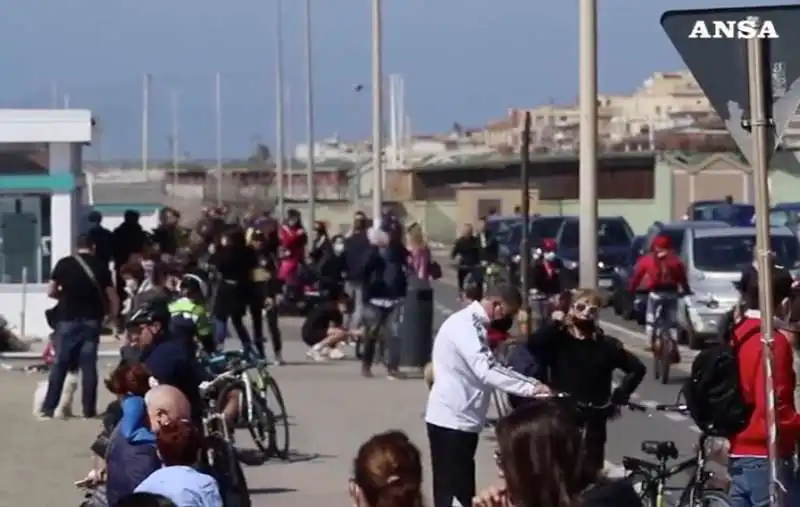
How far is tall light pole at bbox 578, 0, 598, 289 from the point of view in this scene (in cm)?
1612

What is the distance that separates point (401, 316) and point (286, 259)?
1027 cm

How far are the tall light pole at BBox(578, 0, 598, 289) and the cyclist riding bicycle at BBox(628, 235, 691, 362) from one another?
532 cm

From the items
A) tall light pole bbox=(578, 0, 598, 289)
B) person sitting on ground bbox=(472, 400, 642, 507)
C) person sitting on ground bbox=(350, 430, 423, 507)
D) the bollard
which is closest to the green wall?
the bollard

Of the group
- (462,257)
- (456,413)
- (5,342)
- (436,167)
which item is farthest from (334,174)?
(456,413)

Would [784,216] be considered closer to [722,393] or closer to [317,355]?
[317,355]

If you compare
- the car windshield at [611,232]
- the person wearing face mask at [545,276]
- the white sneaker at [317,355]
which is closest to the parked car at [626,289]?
the car windshield at [611,232]

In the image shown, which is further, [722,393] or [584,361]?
[584,361]

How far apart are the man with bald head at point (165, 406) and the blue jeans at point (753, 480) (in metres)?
2.45

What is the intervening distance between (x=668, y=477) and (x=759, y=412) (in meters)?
1.07

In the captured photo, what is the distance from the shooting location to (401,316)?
22781 mm

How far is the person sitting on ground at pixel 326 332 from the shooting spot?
25188 millimetres

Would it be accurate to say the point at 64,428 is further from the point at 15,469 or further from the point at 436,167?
the point at 436,167

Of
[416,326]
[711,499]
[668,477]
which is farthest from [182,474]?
[416,326]

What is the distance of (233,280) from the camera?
21.8m
